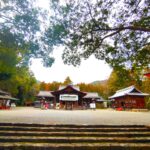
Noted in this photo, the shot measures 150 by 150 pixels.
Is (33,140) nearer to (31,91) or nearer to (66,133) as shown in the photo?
(66,133)

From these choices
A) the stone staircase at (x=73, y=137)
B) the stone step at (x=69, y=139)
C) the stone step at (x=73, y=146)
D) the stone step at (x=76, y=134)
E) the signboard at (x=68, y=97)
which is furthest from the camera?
the signboard at (x=68, y=97)

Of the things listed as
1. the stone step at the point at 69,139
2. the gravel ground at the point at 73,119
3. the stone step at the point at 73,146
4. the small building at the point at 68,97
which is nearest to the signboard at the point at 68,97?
the small building at the point at 68,97

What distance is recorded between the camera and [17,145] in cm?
799

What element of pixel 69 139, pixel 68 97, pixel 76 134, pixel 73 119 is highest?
pixel 68 97

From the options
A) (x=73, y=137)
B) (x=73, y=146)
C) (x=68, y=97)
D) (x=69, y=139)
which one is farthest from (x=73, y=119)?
(x=68, y=97)

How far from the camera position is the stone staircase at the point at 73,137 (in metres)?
8.12

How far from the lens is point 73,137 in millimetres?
9141

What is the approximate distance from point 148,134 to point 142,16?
506 cm

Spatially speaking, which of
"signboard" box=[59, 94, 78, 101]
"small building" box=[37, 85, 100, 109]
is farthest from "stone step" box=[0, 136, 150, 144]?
"signboard" box=[59, 94, 78, 101]

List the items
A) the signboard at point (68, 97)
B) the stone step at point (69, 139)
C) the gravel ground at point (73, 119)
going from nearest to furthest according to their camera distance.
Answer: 1. the stone step at point (69, 139)
2. the gravel ground at point (73, 119)
3. the signboard at point (68, 97)

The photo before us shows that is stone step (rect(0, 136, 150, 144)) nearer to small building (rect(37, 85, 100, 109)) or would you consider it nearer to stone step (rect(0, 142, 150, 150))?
stone step (rect(0, 142, 150, 150))

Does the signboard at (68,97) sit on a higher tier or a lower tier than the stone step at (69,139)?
higher

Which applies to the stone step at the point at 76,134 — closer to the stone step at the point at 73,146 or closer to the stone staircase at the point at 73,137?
the stone staircase at the point at 73,137

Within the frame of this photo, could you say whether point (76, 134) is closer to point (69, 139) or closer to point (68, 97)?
point (69, 139)
